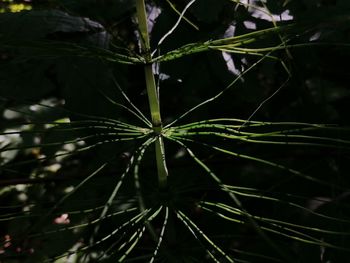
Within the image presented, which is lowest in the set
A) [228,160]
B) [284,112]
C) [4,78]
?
[228,160]

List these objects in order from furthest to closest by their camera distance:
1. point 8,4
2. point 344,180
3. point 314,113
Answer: point 8,4
point 314,113
point 344,180

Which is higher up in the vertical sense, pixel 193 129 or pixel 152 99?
pixel 152 99

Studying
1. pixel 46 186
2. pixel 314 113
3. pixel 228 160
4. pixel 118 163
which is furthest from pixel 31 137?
pixel 314 113

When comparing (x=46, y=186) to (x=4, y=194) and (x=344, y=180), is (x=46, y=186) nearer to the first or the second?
(x=4, y=194)

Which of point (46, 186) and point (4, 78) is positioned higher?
point (4, 78)

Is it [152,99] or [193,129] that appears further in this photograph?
[193,129]

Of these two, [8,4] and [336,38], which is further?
[8,4]

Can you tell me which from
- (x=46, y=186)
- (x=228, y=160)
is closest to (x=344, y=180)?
(x=228, y=160)

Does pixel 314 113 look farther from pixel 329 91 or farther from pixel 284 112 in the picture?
pixel 329 91

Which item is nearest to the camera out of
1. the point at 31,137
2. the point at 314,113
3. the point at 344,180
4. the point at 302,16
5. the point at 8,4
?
the point at 302,16

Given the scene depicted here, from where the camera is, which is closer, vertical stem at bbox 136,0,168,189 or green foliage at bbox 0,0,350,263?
vertical stem at bbox 136,0,168,189

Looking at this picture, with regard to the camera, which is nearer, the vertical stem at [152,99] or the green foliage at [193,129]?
the vertical stem at [152,99]
